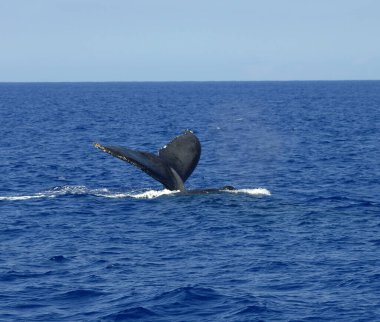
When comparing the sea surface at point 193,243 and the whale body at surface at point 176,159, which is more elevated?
the whale body at surface at point 176,159

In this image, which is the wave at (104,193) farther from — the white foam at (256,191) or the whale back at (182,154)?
the whale back at (182,154)

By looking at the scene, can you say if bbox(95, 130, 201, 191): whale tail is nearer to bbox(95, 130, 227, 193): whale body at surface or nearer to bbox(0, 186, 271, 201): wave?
bbox(95, 130, 227, 193): whale body at surface

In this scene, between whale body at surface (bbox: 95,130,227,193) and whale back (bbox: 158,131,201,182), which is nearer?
whale body at surface (bbox: 95,130,227,193)

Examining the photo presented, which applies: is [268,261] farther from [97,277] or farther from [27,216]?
[27,216]

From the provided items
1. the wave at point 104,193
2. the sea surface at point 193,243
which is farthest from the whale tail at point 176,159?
the wave at point 104,193

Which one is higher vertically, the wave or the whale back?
the whale back

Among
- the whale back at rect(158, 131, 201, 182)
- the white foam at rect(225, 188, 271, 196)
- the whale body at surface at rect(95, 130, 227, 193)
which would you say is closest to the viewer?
the whale body at surface at rect(95, 130, 227, 193)

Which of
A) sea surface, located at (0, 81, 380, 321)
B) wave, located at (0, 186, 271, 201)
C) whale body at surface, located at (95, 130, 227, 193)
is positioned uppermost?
whale body at surface, located at (95, 130, 227, 193)

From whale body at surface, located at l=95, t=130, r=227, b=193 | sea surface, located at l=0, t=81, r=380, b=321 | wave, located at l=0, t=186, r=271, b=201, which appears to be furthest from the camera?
wave, located at l=0, t=186, r=271, b=201

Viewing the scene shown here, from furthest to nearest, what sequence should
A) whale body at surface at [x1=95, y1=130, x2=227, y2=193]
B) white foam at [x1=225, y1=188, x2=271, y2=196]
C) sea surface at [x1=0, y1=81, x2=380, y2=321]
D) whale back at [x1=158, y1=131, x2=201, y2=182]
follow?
white foam at [x1=225, y1=188, x2=271, y2=196] → whale back at [x1=158, y1=131, x2=201, y2=182] → whale body at surface at [x1=95, y1=130, x2=227, y2=193] → sea surface at [x1=0, y1=81, x2=380, y2=321]

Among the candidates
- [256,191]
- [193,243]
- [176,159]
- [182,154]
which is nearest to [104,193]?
[176,159]

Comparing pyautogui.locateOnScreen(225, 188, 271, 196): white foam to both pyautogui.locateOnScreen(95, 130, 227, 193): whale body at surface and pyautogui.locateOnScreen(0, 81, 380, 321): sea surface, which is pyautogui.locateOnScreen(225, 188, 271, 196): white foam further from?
pyautogui.locateOnScreen(95, 130, 227, 193): whale body at surface

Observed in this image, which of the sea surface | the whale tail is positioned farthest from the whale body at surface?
the sea surface

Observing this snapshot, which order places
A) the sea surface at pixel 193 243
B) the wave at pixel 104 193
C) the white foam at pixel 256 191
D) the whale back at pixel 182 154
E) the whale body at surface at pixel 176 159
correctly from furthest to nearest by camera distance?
the white foam at pixel 256 191 < the wave at pixel 104 193 < the whale back at pixel 182 154 < the whale body at surface at pixel 176 159 < the sea surface at pixel 193 243
